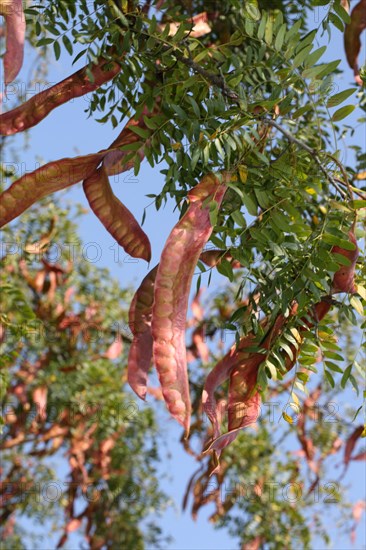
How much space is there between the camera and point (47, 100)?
5.55ft

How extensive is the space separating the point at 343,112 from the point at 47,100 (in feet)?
1.60

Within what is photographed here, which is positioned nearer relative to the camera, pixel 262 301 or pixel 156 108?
pixel 262 301

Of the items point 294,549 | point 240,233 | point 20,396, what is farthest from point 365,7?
point 294,549

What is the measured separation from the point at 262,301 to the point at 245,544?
2.99 metres

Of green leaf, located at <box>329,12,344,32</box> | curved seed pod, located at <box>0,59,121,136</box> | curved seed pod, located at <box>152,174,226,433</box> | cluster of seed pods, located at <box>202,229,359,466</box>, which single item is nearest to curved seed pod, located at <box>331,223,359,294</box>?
cluster of seed pods, located at <box>202,229,359,466</box>

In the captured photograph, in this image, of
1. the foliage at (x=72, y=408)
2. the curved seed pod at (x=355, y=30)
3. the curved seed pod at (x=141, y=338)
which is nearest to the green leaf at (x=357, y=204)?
the curved seed pod at (x=141, y=338)

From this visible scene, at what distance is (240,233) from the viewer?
1583mm

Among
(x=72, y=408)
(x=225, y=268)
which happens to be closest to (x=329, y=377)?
(x=225, y=268)

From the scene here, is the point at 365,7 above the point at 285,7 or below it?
below

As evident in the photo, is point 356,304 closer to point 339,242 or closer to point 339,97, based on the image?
point 339,242

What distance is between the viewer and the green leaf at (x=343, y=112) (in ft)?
5.06

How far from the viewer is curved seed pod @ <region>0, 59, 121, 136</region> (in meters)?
1.69

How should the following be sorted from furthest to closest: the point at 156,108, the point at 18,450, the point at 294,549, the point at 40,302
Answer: the point at 18,450 < the point at 294,549 < the point at 40,302 < the point at 156,108

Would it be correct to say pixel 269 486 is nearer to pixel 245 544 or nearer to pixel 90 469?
pixel 245 544
